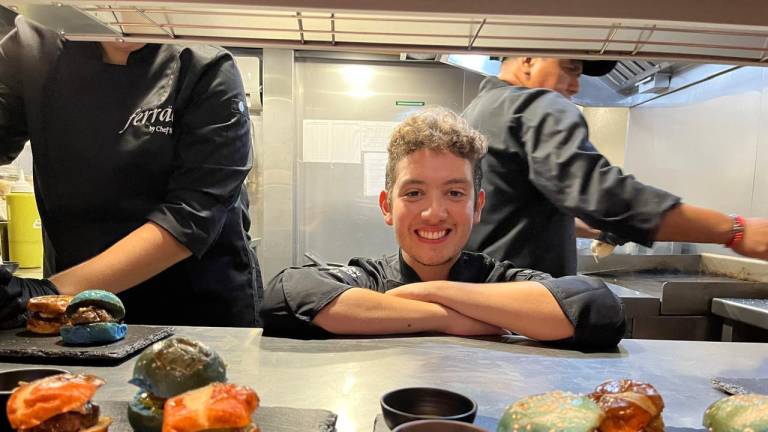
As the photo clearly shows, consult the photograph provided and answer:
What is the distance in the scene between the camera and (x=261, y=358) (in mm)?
948

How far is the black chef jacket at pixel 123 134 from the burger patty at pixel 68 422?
0.67 meters

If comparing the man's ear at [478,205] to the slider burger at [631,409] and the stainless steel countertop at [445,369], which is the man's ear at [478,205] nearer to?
the stainless steel countertop at [445,369]

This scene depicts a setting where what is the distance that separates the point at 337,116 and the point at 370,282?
189cm

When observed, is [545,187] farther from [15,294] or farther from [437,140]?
[15,294]

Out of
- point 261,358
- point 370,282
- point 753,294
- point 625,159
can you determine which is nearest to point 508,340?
point 370,282

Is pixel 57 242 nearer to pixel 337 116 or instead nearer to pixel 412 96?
pixel 337 116

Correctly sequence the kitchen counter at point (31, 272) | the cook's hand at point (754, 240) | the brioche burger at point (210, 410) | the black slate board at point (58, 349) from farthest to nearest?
the kitchen counter at point (31, 272), the cook's hand at point (754, 240), the black slate board at point (58, 349), the brioche burger at point (210, 410)

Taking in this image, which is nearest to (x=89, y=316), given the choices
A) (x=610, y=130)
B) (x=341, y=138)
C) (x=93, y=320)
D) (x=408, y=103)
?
(x=93, y=320)

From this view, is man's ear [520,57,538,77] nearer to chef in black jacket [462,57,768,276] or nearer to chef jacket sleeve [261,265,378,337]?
chef in black jacket [462,57,768,276]

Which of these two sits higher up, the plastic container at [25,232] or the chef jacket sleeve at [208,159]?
the chef jacket sleeve at [208,159]

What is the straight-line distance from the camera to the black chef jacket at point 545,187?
1.24 meters

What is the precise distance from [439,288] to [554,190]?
1.40ft

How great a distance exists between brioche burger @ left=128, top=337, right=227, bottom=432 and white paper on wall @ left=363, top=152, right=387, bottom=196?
246cm

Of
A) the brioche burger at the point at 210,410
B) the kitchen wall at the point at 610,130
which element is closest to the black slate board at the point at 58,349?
the brioche burger at the point at 210,410
